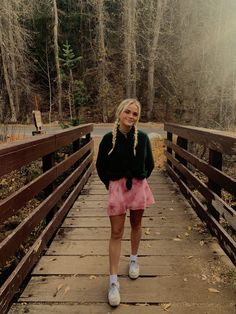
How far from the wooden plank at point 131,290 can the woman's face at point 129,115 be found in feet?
5.05

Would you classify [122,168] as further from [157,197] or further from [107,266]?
[157,197]

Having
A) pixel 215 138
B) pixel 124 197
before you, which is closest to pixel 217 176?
pixel 215 138

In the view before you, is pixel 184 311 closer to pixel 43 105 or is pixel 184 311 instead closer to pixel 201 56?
pixel 201 56

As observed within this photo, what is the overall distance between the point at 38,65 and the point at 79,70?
12.2 ft

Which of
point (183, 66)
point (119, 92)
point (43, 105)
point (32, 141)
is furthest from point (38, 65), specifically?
point (32, 141)

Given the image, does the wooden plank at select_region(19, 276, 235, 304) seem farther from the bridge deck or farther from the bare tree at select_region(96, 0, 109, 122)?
the bare tree at select_region(96, 0, 109, 122)

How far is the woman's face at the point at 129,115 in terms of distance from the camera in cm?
339

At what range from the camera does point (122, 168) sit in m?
3.49

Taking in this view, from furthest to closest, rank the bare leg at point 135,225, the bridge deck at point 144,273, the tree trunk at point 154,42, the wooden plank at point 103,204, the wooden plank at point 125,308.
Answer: the tree trunk at point 154,42
the wooden plank at point 103,204
the bare leg at point 135,225
the bridge deck at point 144,273
the wooden plank at point 125,308

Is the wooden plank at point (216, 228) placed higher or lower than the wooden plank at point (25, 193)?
lower

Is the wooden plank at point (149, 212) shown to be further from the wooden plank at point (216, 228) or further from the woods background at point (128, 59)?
the woods background at point (128, 59)

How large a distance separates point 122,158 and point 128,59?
80.9 feet

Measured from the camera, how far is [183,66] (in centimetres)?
2383

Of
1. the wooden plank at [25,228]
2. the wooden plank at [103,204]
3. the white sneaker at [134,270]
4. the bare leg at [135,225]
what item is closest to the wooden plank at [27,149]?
the wooden plank at [25,228]
